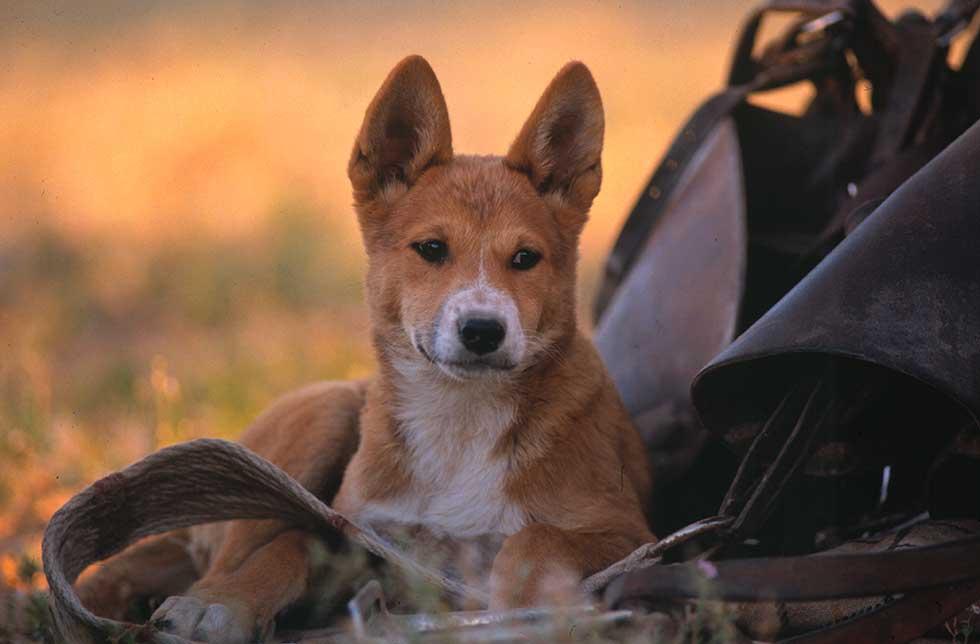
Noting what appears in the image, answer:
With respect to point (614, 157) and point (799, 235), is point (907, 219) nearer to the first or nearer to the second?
point (799, 235)

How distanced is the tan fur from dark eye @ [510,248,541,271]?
22 millimetres

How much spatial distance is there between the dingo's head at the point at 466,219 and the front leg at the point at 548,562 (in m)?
0.53

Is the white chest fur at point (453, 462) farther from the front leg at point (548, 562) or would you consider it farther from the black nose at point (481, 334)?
the black nose at point (481, 334)

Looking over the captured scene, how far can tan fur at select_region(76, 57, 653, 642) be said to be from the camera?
12.6 ft

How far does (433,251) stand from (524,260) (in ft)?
0.97

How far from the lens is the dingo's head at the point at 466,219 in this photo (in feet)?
12.6

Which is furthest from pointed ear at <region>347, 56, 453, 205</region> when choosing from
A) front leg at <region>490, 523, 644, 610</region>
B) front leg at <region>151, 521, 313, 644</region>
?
front leg at <region>490, 523, 644, 610</region>

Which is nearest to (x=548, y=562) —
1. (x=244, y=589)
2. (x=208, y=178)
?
(x=244, y=589)

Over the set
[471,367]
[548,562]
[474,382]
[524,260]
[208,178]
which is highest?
[524,260]

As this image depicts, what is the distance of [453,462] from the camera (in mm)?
4020

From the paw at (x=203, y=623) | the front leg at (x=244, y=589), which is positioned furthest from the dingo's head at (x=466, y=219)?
the paw at (x=203, y=623)

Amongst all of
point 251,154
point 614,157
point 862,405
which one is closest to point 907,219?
point 862,405

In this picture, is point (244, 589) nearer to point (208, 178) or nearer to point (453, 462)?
A: point (453, 462)

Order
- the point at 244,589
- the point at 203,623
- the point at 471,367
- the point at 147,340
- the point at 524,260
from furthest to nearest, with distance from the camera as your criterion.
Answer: the point at 147,340, the point at 524,260, the point at 471,367, the point at 244,589, the point at 203,623
